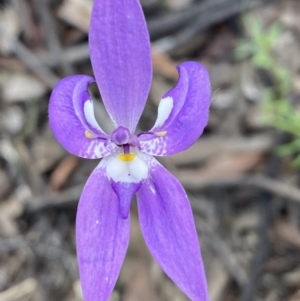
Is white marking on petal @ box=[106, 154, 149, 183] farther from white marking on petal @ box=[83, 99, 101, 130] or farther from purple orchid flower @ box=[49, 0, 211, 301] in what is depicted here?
white marking on petal @ box=[83, 99, 101, 130]

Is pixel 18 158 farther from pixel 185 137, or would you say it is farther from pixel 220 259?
pixel 185 137

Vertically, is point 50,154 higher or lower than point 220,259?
higher

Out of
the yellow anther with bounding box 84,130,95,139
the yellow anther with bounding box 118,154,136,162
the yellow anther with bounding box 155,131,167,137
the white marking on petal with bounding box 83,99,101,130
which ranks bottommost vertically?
the yellow anther with bounding box 118,154,136,162

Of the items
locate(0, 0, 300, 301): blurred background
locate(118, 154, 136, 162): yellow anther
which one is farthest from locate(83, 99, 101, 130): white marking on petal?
locate(0, 0, 300, 301): blurred background

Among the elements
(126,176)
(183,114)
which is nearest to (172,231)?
(126,176)

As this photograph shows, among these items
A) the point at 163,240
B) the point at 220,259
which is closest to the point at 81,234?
the point at 163,240

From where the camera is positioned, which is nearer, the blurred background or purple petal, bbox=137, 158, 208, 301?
purple petal, bbox=137, 158, 208, 301

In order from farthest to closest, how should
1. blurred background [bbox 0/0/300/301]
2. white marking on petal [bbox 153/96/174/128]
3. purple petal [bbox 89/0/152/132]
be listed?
Answer: 1. blurred background [bbox 0/0/300/301]
2. white marking on petal [bbox 153/96/174/128]
3. purple petal [bbox 89/0/152/132]
